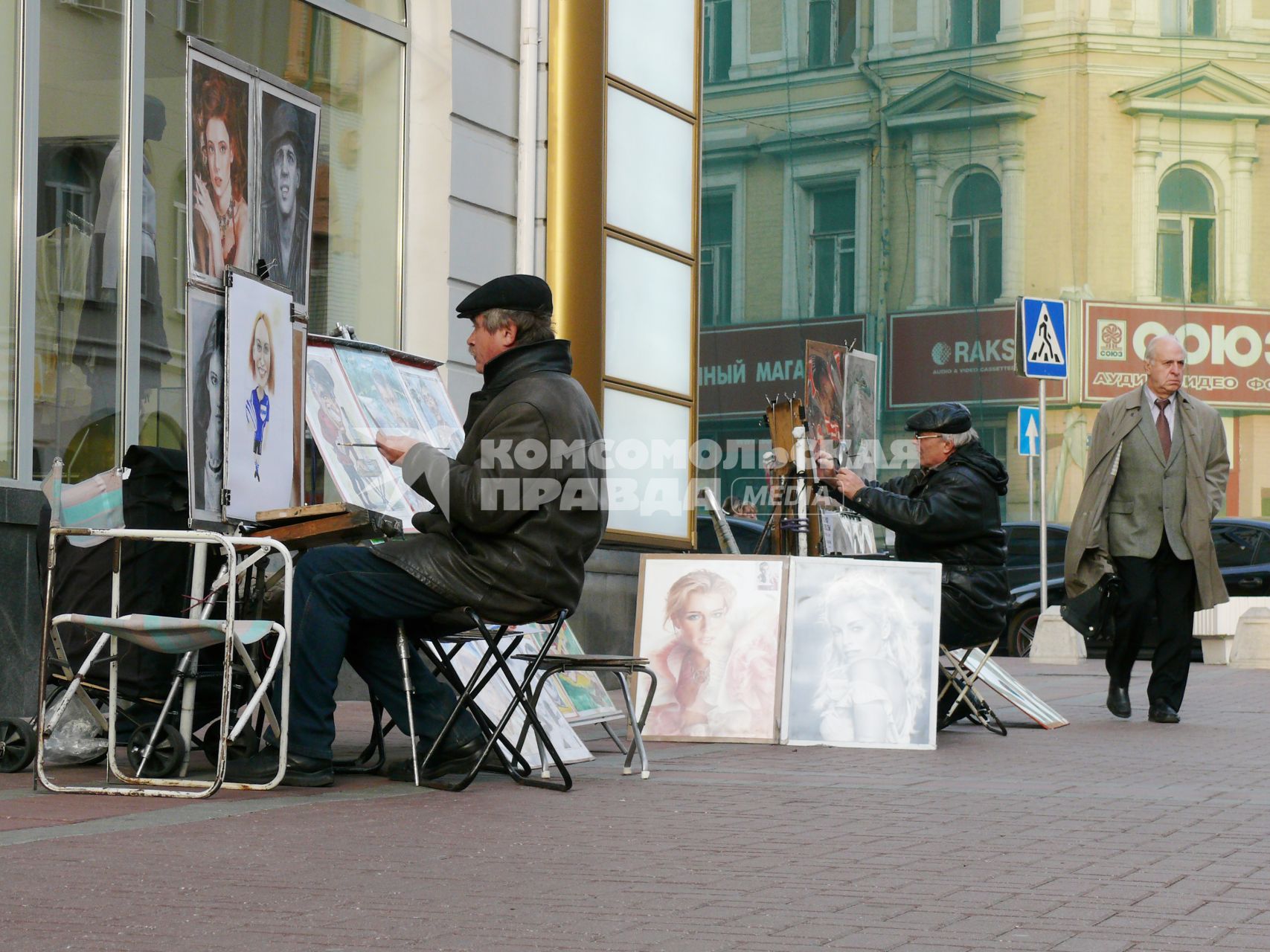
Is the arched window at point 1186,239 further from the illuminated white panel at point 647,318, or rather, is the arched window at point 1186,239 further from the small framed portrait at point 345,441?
the small framed portrait at point 345,441

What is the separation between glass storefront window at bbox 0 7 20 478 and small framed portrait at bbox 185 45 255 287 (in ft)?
6.63

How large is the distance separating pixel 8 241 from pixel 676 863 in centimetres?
559

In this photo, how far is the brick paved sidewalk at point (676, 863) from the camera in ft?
14.3

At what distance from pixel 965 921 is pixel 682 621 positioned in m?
4.75

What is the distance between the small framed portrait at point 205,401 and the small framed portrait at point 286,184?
2.08 ft

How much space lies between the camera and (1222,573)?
20188 mm

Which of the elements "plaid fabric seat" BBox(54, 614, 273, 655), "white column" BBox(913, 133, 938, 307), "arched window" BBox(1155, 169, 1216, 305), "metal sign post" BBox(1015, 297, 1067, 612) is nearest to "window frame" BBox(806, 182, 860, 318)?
"white column" BBox(913, 133, 938, 307)

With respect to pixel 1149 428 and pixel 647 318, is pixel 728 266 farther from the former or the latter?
pixel 1149 428

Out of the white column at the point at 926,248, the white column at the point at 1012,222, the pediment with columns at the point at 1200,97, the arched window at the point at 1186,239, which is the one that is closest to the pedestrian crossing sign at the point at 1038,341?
the white column at the point at 1012,222

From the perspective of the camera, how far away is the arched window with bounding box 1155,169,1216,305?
30734 mm

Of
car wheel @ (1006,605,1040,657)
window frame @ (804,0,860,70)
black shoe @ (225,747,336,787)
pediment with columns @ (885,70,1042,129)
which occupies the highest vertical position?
window frame @ (804,0,860,70)

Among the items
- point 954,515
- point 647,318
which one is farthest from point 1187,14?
point 954,515

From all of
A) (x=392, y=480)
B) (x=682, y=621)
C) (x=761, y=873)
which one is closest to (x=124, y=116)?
(x=392, y=480)

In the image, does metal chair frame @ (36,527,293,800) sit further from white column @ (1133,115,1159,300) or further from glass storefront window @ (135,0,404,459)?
white column @ (1133,115,1159,300)
